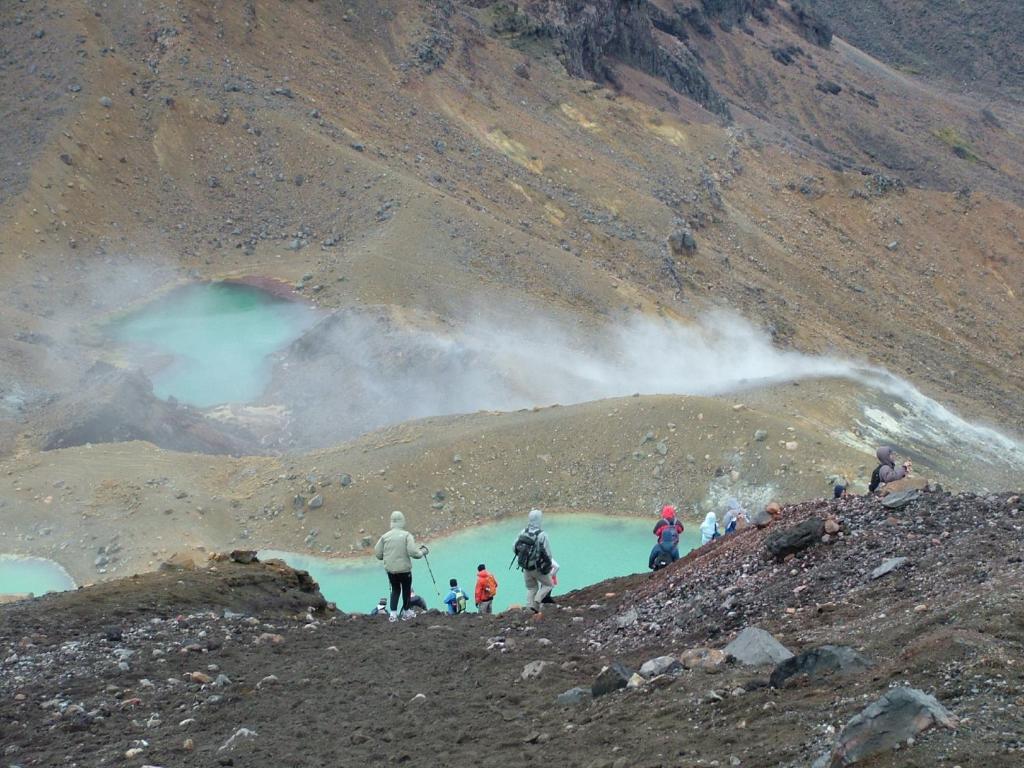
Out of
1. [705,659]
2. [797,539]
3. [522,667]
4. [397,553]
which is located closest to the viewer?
[705,659]

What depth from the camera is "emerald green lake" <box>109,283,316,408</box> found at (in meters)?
42.5

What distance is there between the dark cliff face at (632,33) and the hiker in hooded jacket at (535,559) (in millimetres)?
67848

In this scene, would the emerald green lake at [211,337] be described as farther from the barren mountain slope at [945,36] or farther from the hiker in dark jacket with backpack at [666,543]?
the barren mountain slope at [945,36]

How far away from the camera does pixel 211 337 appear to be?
46719 mm

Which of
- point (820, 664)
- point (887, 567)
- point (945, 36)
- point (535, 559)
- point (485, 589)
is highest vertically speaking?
point (945, 36)

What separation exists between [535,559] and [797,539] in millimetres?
3785

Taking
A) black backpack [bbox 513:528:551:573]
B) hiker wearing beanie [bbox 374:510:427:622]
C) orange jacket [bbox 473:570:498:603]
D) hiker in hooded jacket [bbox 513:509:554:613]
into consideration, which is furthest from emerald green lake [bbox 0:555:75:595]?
black backpack [bbox 513:528:551:573]

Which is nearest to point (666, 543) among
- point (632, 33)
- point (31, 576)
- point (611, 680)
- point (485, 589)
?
point (485, 589)

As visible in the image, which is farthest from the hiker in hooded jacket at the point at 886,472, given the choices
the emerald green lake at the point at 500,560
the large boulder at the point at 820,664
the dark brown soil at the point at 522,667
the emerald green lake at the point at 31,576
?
the emerald green lake at the point at 31,576

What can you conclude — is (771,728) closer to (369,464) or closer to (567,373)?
(369,464)

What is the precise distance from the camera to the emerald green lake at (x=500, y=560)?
84.0 ft

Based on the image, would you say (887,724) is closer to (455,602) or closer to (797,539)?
(797,539)

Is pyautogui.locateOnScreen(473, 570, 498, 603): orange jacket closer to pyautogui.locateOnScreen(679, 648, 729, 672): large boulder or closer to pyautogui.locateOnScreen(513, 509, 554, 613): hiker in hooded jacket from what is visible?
pyautogui.locateOnScreen(513, 509, 554, 613): hiker in hooded jacket

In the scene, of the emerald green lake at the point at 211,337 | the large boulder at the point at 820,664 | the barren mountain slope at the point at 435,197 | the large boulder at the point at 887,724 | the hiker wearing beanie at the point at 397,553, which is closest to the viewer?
the large boulder at the point at 887,724
